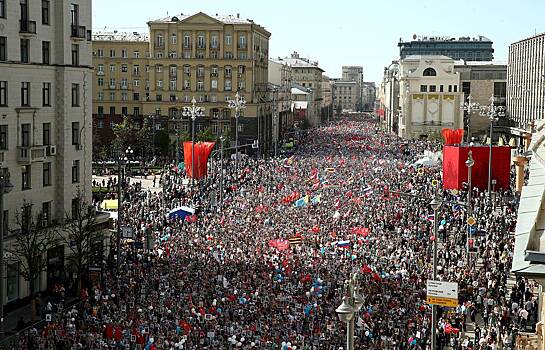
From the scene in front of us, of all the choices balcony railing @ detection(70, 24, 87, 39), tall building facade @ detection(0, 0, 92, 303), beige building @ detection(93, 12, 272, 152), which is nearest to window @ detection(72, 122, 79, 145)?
tall building facade @ detection(0, 0, 92, 303)

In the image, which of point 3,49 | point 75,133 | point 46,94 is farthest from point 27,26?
point 75,133

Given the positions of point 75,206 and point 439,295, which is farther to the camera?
point 75,206

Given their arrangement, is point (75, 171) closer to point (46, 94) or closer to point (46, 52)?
point (46, 94)

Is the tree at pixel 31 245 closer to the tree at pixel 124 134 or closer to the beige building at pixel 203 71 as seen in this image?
the tree at pixel 124 134

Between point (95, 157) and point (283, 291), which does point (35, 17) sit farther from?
point (95, 157)

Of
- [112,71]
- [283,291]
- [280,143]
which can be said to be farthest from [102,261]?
[280,143]

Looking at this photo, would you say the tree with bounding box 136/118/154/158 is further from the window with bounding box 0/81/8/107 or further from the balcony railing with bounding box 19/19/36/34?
the window with bounding box 0/81/8/107
